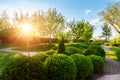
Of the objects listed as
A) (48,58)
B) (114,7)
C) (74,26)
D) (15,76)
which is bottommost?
(15,76)

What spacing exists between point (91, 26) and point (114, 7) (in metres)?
8.29

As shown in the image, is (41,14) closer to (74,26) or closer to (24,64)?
(74,26)

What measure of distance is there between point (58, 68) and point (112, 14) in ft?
130

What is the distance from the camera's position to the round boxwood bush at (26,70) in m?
8.18

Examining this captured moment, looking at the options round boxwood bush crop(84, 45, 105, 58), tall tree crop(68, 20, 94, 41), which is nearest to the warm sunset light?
→ tall tree crop(68, 20, 94, 41)

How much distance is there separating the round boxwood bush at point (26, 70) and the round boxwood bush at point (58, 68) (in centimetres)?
23

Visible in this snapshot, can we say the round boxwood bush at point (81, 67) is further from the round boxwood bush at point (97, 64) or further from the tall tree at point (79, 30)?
the tall tree at point (79, 30)

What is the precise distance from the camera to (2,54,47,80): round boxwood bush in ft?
26.8

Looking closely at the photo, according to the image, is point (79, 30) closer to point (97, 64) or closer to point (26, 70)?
point (97, 64)

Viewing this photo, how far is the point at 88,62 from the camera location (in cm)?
1075

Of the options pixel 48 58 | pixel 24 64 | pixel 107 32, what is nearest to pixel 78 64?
pixel 48 58

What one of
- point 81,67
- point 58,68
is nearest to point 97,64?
point 81,67

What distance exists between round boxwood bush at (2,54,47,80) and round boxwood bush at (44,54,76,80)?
232 millimetres

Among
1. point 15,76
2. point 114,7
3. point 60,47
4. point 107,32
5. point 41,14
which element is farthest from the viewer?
point 107,32
